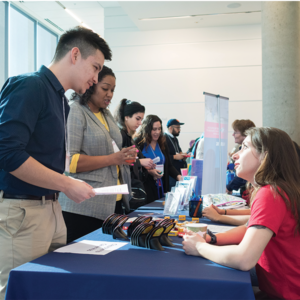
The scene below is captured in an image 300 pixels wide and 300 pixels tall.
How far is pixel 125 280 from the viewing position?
95cm

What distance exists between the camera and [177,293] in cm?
92

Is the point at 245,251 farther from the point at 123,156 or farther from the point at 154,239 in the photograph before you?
the point at 123,156

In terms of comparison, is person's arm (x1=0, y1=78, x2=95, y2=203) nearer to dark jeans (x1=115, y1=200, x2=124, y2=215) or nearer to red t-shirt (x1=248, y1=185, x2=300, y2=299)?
red t-shirt (x1=248, y1=185, x2=300, y2=299)

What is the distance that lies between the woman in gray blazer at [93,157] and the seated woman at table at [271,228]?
731 millimetres

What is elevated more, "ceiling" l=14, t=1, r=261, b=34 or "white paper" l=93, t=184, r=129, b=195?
"ceiling" l=14, t=1, r=261, b=34

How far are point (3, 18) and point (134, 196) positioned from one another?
17.3ft

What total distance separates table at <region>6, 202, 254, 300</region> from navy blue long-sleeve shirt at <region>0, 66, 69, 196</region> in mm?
325

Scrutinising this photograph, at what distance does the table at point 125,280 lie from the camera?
3.02 feet

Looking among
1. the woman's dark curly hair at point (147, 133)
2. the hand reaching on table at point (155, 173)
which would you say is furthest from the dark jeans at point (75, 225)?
the woman's dark curly hair at point (147, 133)

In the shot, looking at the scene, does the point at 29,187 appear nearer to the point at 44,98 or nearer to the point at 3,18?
the point at 44,98

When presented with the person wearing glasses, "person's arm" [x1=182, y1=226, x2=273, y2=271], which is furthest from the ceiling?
"person's arm" [x1=182, y1=226, x2=273, y2=271]

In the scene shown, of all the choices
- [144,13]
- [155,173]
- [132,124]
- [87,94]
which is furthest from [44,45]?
[87,94]


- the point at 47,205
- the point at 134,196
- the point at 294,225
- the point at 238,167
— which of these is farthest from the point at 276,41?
the point at 47,205

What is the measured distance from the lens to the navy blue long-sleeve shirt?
1.06m
